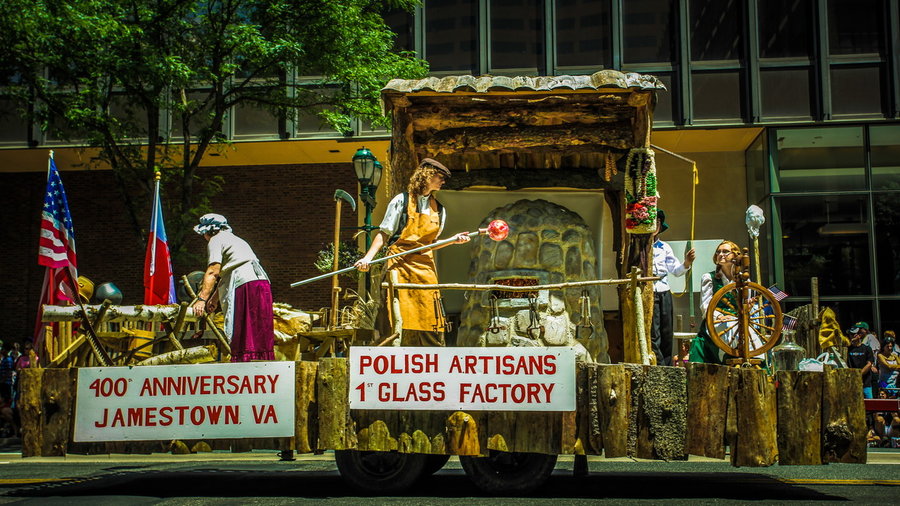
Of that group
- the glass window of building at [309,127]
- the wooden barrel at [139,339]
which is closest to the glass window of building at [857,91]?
the glass window of building at [309,127]

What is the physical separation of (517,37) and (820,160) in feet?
21.5

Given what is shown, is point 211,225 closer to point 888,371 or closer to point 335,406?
point 335,406

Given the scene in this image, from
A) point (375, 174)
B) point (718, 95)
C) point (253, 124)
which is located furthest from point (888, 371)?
point (253, 124)

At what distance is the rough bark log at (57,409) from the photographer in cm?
767

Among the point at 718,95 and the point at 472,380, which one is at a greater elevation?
the point at 718,95

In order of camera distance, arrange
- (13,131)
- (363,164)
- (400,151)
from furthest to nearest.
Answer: (13,131) < (363,164) < (400,151)

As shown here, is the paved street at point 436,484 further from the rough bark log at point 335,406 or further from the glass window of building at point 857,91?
the glass window of building at point 857,91

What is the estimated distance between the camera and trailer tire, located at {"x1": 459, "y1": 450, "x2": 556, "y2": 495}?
24.5 ft

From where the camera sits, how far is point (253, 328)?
8273 millimetres

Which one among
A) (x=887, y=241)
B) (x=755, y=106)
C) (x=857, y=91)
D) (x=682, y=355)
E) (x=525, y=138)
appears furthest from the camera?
(x=755, y=106)

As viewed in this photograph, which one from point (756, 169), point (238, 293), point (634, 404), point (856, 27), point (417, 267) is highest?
point (856, 27)

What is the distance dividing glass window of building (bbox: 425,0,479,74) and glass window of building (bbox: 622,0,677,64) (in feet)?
10.2

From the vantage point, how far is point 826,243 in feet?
62.5

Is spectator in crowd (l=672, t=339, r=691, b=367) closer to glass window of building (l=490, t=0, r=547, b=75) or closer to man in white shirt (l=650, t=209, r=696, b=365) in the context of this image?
man in white shirt (l=650, t=209, r=696, b=365)
